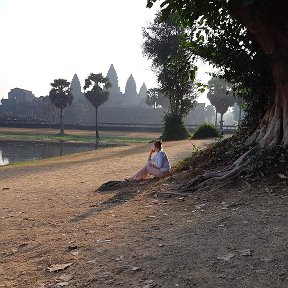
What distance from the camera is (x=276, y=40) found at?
26.1 ft

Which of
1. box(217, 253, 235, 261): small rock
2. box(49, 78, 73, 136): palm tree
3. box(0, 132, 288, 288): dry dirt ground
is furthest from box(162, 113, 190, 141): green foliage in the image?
box(49, 78, 73, 136): palm tree

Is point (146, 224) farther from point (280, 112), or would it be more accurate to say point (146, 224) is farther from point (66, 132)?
point (66, 132)

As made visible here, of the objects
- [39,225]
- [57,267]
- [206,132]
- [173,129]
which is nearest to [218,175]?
[39,225]

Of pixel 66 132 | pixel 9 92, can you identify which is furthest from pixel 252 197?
pixel 9 92

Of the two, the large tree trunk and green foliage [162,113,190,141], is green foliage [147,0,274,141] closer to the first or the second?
the large tree trunk

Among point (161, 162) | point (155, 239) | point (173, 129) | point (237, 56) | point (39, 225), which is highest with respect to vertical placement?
point (237, 56)

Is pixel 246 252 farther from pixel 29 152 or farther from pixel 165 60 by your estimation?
pixel 29 152

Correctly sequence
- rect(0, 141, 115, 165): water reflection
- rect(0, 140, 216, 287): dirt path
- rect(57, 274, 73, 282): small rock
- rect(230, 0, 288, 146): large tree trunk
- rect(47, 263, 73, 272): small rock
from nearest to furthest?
rect(57, 274, 73, 282): small rock, rect(47, 263, 73, 272): small rock, rect(0, 140, 216, 287): dirt path, rect(230, 0, 288, 146): large tree trunk, rect(0, 141, 115, 165): water reflection

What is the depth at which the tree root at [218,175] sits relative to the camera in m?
7.54

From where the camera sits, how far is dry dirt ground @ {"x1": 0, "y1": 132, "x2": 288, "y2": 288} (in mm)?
3770

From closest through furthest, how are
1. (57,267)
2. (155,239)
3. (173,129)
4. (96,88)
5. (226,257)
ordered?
(226,257)
(57,267)
(155,239)
(173,129)
(96,88)

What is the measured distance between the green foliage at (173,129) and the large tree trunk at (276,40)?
25.3 m

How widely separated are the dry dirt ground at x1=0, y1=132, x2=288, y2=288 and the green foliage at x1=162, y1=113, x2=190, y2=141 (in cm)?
2538

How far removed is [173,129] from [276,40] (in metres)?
25.9
